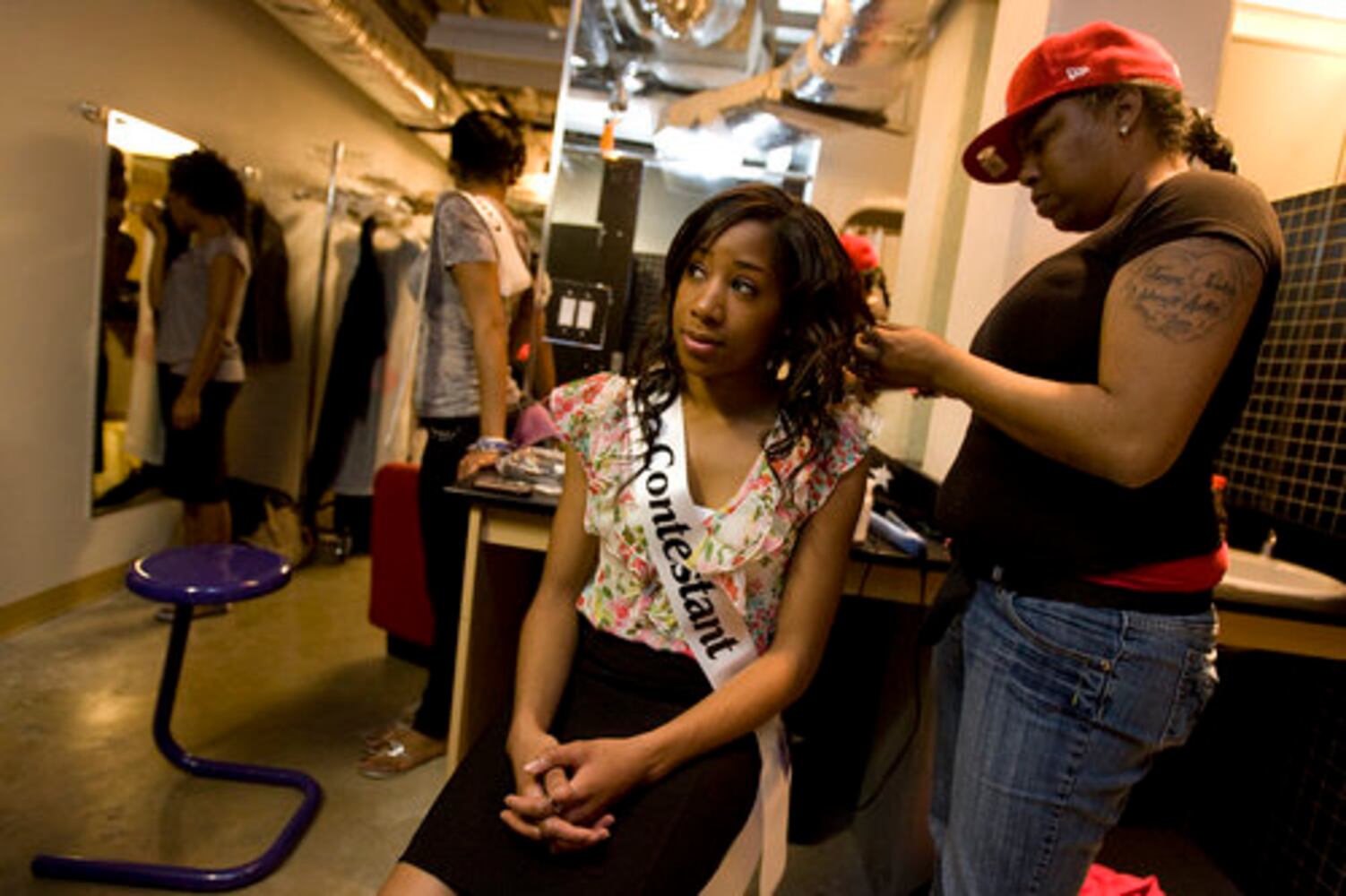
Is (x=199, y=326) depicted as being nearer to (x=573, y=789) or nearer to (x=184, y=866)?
(x=184, y=866)

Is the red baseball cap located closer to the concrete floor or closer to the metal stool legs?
the concrete floor

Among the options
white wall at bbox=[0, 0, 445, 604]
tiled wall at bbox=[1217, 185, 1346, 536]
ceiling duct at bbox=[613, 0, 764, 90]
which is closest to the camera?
tiled wall at bbox=[1217, 185, 1346, 536]

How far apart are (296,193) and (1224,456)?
443cm

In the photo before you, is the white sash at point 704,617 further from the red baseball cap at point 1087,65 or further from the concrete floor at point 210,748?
the concrete floor at point 210,748

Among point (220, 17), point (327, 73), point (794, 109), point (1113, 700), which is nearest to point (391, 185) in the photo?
point (327, 73)

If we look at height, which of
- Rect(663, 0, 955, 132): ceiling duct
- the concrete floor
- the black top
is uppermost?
Rect(663, 0, 955, 132): ceiling duct

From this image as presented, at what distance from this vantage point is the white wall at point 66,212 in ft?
8.62

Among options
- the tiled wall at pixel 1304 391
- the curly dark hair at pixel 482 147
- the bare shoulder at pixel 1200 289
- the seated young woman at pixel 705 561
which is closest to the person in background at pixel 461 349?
the curly dark hair at pixel 482 147

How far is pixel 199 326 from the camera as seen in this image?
3.20 meters

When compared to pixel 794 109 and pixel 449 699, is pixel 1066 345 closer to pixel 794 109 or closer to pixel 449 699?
pixel 449 699

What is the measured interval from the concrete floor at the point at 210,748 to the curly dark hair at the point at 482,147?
5.61 ft

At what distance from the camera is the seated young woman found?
1045 mm

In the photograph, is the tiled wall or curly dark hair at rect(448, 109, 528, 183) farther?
curly dark hair at rect(448, 109, 528, 183)

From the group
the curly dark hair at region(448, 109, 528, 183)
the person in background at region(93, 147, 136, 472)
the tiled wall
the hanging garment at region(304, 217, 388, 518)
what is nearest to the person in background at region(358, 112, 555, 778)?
the curly dark hair at region(448, 109, 528, 183)
